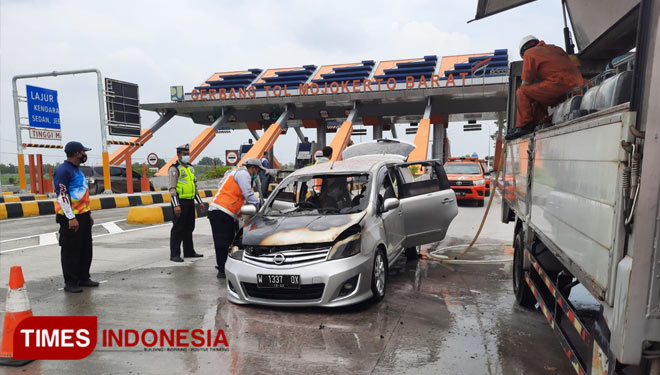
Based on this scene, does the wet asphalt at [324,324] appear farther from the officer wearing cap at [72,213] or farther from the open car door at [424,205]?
the open car door at [424,205]

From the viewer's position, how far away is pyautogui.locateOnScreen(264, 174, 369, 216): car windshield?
5660 millimetres

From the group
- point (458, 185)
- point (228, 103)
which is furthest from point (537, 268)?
point (228, 103)

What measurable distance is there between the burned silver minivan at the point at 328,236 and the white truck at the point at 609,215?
1.77m

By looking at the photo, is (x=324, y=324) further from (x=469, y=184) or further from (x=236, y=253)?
(x=469, y=184)

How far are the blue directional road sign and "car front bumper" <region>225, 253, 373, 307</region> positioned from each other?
18377 millimetres

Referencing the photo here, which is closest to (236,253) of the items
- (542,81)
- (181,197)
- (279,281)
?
(279,281)

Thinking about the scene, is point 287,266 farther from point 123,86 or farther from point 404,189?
point 123,86

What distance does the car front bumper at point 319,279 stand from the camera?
443cm

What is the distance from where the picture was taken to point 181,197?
684 cm

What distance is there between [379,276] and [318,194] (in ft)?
5.31

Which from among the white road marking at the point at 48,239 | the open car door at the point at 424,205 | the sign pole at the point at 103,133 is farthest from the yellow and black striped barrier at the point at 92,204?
the open car door at the point at 424,205

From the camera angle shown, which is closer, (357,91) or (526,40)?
(526,40)

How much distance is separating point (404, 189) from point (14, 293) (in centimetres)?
466

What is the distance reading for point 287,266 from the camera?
14.9 ft
